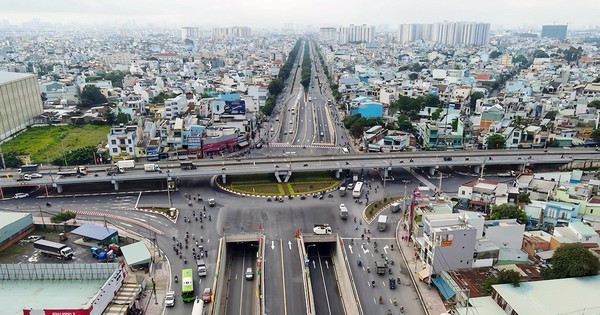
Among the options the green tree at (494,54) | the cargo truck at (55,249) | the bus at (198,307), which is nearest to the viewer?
the bus at (198,307)

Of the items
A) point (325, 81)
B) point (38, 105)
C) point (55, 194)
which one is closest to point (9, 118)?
point (38, 105)

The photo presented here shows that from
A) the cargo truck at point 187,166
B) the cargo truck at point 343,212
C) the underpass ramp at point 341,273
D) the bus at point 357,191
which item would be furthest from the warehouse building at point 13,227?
the bus at point 357,191

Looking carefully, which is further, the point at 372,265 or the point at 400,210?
the point at 400,210

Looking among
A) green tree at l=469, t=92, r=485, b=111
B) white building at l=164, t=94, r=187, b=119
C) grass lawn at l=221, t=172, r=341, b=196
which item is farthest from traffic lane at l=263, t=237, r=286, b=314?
green tree at l=469, t=92, r=485, b=111

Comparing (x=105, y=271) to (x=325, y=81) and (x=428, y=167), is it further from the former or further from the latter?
(x=325, y=81)

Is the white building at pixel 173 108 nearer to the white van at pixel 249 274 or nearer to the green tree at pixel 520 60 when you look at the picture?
the white van at pixel 249 274
